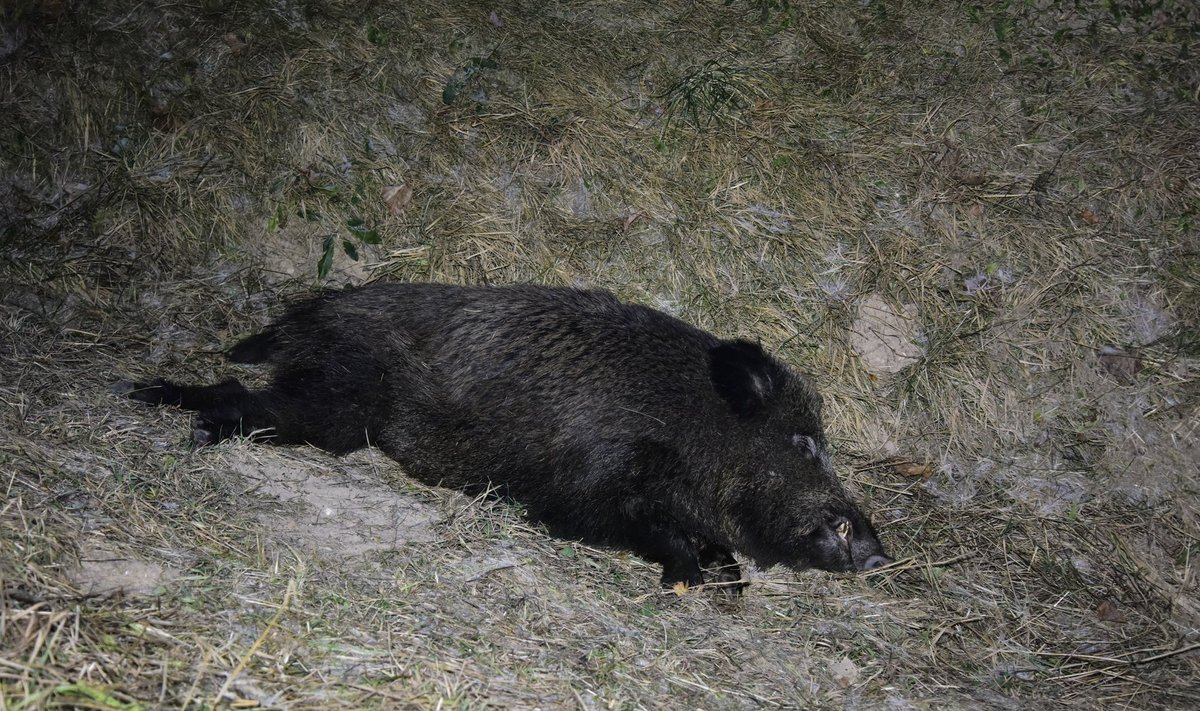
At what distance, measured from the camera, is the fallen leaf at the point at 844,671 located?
4355 millimetres

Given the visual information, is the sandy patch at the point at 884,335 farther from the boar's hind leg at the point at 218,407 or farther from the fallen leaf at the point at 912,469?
the boar's hind leg at the point at 218,407

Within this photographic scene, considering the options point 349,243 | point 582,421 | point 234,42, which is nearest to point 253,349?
point 349,243

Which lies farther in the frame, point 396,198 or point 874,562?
point 396,198

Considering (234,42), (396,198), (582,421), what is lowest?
(582,421)

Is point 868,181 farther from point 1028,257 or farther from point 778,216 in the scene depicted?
point 1028,257

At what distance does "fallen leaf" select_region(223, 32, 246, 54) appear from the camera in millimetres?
6918

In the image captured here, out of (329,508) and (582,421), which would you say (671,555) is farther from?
(329,508)

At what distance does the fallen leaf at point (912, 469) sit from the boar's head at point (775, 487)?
95 cm

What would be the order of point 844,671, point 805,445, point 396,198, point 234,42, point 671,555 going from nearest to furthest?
point 844,671 → point 671,555 → point 805,445 → point 396,198 → point 234,42

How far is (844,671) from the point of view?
444 cm

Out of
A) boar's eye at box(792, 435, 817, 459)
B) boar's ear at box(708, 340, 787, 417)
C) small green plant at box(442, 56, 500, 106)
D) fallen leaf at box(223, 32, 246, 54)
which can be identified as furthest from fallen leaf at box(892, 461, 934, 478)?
fallen leaf at box(223, 32, 246, 54)

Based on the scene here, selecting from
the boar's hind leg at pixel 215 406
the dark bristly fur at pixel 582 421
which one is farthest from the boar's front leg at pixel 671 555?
the boar's hind leg at pixel 215 406

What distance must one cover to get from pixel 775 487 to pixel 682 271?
204 centimetres

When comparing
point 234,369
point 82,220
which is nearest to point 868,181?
point 234,369
